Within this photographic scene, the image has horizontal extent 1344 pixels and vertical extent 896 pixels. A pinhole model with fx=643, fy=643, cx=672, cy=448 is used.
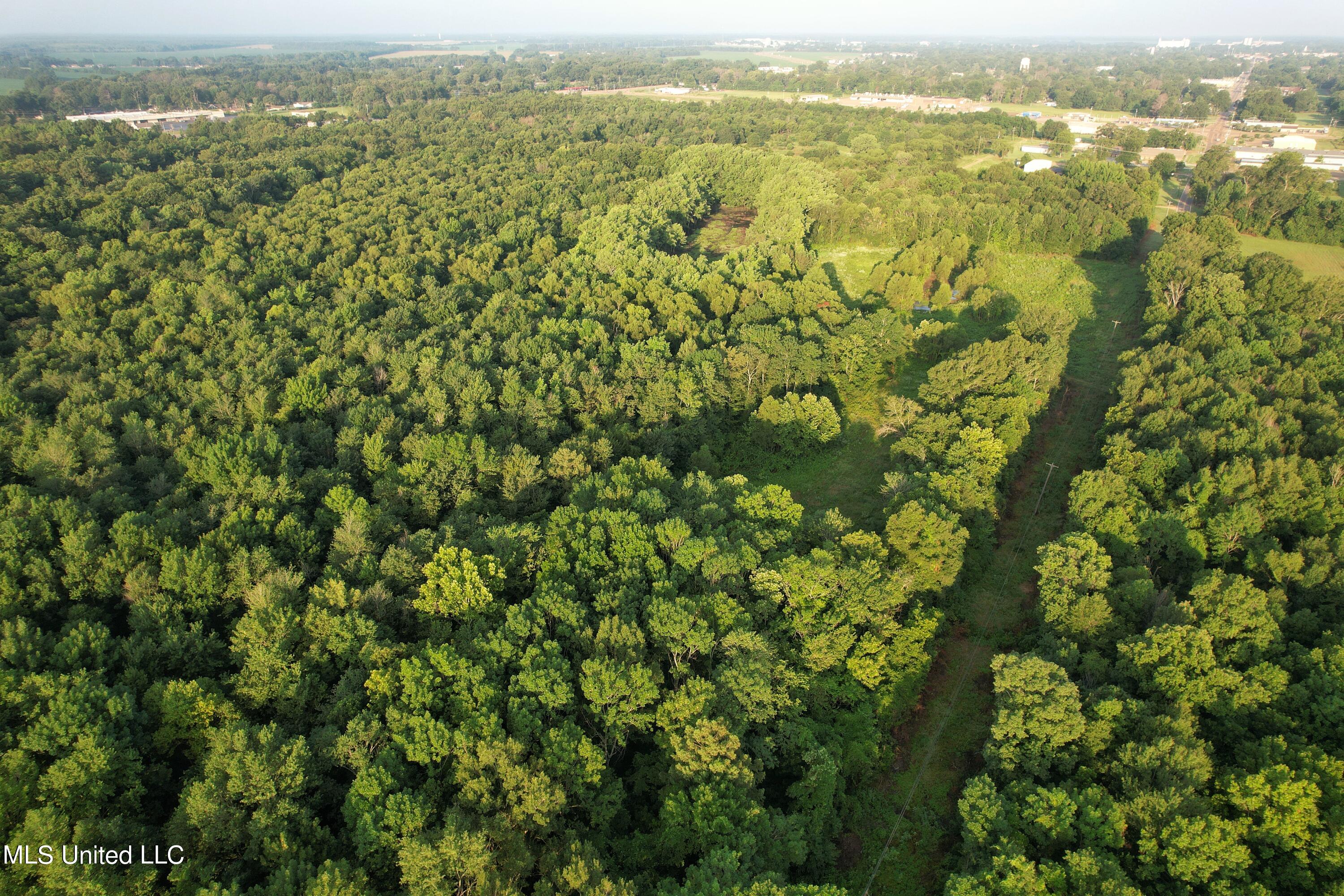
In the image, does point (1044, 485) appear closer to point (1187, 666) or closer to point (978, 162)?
point (1187, 666)

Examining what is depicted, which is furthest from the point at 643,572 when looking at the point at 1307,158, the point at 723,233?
the point at 1307,158

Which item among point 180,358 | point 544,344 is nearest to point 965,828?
point 544,344

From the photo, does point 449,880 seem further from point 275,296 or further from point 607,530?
point 275,296

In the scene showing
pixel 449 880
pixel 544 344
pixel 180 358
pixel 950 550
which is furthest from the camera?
pixel 544 344

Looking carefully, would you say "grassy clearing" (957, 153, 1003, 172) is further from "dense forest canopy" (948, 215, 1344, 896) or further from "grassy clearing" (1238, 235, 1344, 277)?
"dense forest canopy" (948, 215, 1344, 896)

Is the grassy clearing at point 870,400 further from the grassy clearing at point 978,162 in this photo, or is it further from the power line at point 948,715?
the grassy clearing at point 978,162

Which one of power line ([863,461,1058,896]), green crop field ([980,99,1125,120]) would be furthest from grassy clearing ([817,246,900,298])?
green crop field ([980,99,1125,120])

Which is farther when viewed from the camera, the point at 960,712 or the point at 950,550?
the point at 950,550

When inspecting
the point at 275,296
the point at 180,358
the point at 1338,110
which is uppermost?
the point at 1338,110
